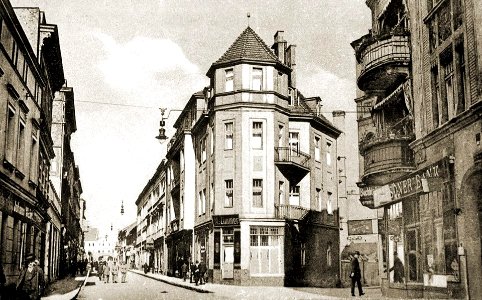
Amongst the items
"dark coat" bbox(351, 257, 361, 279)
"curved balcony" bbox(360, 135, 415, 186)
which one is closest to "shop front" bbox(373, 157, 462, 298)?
"curved balcony" bbox(360, 135, 415, 186)

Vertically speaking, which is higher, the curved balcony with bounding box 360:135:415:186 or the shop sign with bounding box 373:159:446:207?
the curved balcony with bounding box 360:135:415:186

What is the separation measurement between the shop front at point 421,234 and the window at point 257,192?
38.4 feet

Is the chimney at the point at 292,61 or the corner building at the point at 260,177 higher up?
the chimney at the point at 292,61

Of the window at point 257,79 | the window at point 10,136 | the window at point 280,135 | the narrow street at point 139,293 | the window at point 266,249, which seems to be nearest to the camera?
the window at point 10,136

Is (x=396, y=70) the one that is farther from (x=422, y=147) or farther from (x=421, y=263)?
(x=421, y=263)

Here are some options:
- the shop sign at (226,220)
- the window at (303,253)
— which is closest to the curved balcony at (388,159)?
the shop sign at (226,220)

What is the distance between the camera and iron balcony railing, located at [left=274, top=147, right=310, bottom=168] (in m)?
34.3

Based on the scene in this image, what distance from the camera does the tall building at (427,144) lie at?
583 inches

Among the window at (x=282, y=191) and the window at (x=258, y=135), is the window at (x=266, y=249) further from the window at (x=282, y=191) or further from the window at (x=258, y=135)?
the window at (x=258, y=135)

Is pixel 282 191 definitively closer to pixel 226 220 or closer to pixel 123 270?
pixel 226 220

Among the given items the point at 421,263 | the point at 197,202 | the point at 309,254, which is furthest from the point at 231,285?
the point at 421,263

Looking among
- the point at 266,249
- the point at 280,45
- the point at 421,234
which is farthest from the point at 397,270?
the point at 280,45

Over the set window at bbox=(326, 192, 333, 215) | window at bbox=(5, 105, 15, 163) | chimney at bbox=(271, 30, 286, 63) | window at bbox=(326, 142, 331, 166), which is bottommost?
window at bbox=(326, 192, 333, 215)

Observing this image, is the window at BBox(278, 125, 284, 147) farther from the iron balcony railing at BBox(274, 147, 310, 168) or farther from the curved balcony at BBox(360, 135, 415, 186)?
the curved balcony at BBox(360, 135, 415, 186)
